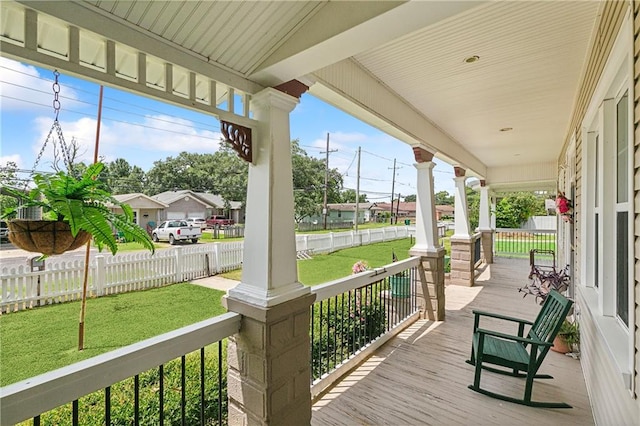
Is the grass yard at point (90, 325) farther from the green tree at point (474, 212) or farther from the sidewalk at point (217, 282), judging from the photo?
the green tree at point (474, 212)

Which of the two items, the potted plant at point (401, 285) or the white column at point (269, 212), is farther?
the potted plant at point (401, 285)

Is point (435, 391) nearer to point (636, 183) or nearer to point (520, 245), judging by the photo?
point (636, 183)

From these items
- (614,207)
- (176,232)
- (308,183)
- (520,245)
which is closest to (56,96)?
(614,207)

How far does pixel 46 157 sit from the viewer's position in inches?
64.7

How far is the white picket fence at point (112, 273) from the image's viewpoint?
3980mm

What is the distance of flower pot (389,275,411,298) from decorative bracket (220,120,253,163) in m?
3.07

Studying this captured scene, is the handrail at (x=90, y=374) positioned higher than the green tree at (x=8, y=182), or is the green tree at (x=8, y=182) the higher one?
the green tree at (x=8, y=182)

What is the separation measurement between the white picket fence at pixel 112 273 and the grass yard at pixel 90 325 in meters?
0.17

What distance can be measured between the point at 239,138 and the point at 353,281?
5.64 ft

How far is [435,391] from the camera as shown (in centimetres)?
252

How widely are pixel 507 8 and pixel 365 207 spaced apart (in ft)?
117

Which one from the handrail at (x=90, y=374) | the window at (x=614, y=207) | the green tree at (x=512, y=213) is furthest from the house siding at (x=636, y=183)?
the green tree at (x=512, y=213)

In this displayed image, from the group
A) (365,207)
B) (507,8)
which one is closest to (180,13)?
(507,8)

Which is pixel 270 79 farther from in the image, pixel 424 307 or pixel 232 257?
pixel 232 257
